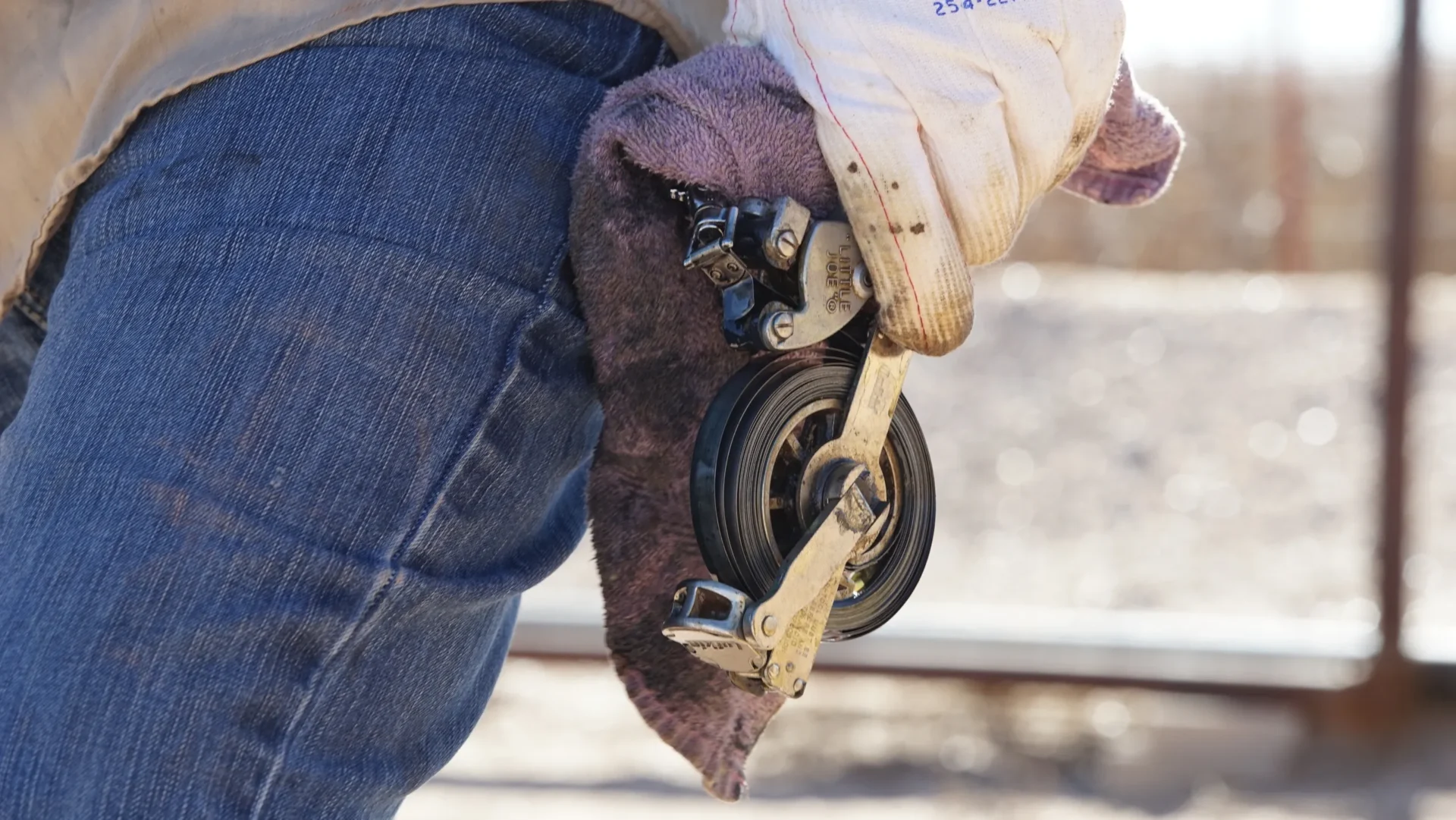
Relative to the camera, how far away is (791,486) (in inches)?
29.8

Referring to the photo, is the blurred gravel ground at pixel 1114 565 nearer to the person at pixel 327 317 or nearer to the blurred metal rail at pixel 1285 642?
the blurred metal rail at pixel 1285 642

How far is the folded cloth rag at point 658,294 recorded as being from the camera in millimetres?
735

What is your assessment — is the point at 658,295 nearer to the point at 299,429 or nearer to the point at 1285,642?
the point at 299,429

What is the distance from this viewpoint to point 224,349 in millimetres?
670

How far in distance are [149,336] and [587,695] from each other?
2041mm

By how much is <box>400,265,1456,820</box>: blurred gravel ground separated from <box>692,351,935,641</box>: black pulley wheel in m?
1.50

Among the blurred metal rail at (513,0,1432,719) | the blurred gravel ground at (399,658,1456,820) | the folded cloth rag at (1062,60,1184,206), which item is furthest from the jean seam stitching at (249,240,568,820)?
the blurred metal rail at (513,0,1432,719)

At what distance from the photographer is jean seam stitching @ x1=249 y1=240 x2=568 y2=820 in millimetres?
655

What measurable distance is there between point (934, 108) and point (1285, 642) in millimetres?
1950

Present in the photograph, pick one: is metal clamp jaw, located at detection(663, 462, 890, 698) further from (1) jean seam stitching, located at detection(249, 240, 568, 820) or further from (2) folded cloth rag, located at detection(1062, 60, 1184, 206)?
(2) folded cloth rag, located at detection(1062, 60, 1184, 206)

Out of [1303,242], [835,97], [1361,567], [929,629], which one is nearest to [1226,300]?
[1303,242]

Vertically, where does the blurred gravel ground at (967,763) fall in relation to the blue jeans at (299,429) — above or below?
below

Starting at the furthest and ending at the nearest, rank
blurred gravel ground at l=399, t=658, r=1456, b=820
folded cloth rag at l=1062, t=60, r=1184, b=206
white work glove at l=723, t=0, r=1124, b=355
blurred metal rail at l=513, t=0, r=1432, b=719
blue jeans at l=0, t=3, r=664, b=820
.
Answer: blurred metal rail at l=513, t=0, r=1432, b=719, blurred gravel ground at l=399, t=658, r=1456, b=820, folded cloth rag at l=1062, t=60, r=1184, b=206, white work glove at l=723, t=0, r=1124, b=355, blue jeans at l=0, t=3, r=664, b=820

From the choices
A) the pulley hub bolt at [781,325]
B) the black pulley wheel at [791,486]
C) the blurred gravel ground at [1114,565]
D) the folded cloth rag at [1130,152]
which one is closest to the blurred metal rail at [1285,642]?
the blurred gravel ground at [1114,565]
